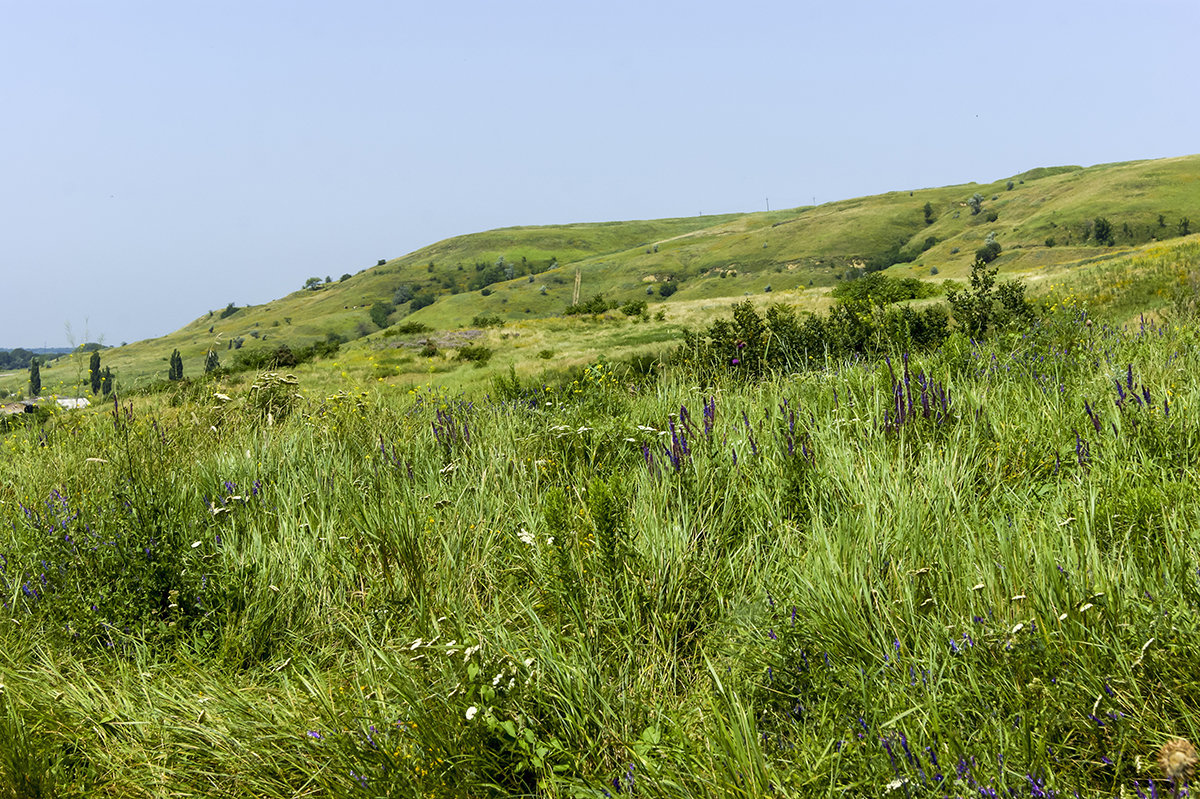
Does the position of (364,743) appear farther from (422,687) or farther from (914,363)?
(914,363)

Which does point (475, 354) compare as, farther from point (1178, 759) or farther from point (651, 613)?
point (1178, 759)

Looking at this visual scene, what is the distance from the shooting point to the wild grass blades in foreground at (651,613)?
204cm

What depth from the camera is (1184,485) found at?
283 centimetres

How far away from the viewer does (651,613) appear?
2.84m

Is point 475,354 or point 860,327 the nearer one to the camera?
point 860,327

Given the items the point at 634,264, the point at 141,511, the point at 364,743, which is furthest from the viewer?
the point at 634,264

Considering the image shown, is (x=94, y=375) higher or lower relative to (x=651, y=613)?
higher

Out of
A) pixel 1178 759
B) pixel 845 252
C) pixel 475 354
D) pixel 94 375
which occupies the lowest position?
pixel 1178 759

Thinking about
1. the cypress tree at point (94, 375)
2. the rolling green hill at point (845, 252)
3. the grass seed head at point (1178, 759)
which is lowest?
the grass seed head at point (1178, 759)

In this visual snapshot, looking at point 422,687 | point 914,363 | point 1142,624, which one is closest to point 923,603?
point 1142,624

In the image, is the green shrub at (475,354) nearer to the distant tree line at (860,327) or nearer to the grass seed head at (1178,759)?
the distant tree line at (860,327)

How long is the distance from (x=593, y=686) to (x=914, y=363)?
5.22 metres

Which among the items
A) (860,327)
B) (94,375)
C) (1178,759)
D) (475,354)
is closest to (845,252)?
(475,354)

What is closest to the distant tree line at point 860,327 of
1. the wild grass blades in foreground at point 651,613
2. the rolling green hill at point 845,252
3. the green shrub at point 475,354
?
the wild grass blades in foreground at point 651,613
